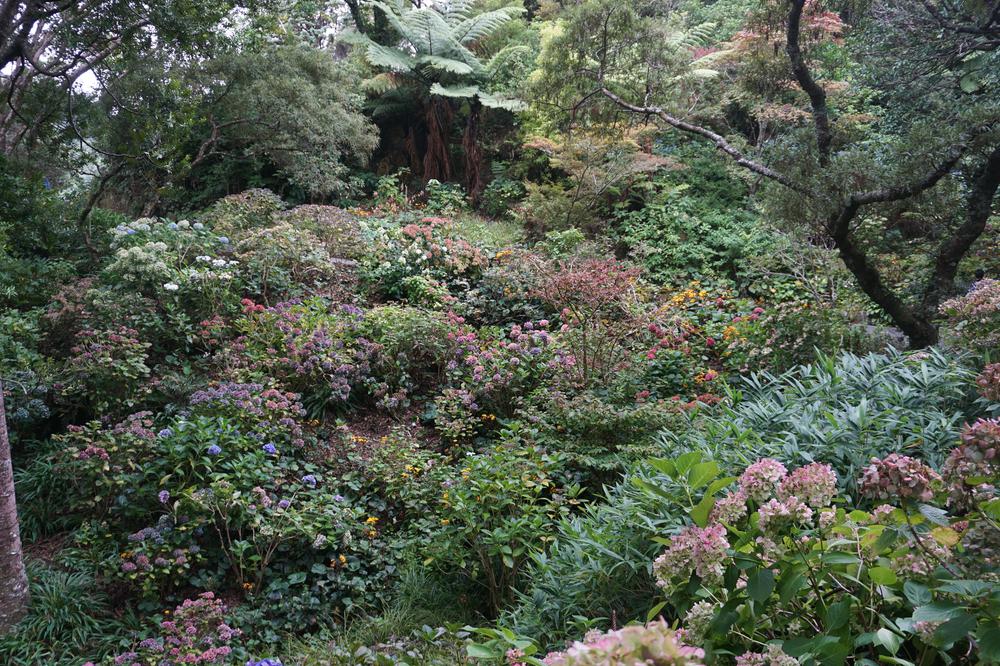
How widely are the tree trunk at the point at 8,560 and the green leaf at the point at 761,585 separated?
369 centimetres

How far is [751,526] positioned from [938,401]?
2.28m

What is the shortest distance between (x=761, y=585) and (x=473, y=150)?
12.6m

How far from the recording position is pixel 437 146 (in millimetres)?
13461

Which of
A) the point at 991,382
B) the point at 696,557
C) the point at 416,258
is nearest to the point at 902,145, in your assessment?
the point at 991,382

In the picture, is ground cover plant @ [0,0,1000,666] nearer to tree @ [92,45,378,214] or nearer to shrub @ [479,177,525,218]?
tree @ [92,45,378,214]

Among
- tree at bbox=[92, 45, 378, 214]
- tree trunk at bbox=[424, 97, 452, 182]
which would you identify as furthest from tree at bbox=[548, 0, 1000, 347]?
tree trunk at bbox=[424, 97, 452, 182]

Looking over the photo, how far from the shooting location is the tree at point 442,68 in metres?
12.2

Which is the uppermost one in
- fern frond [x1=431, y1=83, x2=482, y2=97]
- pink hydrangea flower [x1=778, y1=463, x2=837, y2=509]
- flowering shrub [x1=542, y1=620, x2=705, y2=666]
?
fern frond [x1=431, y1=83, x2=482, y2=97]

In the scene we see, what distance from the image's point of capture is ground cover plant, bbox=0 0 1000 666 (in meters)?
1.63

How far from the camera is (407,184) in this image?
44.5ft

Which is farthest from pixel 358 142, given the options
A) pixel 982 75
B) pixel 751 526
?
pixel 751 526

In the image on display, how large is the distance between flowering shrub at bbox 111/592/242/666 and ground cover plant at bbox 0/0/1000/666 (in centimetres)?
2

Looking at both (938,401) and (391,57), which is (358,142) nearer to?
(391,57)

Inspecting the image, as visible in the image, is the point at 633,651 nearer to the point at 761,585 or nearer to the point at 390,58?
the point at 761,585
